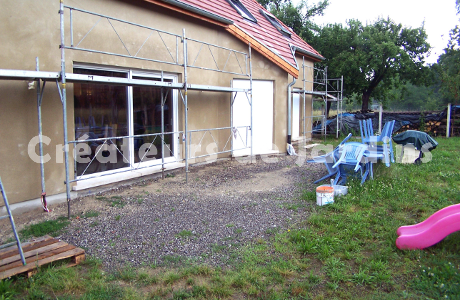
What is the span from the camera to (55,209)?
549cm

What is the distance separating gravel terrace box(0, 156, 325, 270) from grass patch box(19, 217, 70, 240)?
119 millimetres

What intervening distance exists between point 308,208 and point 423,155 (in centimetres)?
589

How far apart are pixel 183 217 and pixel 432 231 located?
3.33 meters

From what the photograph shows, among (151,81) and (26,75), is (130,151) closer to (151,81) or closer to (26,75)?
(151,81)

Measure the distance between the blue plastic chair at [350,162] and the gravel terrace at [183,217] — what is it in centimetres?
68

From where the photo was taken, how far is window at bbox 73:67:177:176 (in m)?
6.23

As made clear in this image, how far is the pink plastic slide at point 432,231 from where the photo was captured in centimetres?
376

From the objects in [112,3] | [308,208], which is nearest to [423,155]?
[308,208]

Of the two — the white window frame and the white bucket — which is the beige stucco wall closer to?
the white window frame

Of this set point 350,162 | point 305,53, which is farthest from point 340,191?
point 305,53

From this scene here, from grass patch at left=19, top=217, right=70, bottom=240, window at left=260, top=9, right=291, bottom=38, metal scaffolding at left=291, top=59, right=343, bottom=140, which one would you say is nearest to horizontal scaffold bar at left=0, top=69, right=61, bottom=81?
grass patch at left=19, top=217, right=70, bottom=240

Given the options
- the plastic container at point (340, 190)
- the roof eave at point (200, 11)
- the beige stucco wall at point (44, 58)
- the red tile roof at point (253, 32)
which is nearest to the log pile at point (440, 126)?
the red tile roof at point (253, 32)

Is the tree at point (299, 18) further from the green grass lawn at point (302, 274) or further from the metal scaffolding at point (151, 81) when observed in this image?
the green grass lawn at point (302, 274)

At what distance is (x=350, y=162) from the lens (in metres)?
6.68
